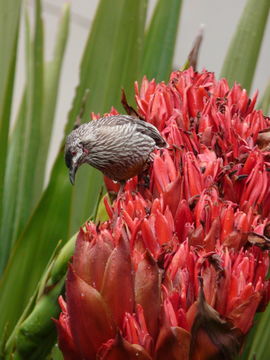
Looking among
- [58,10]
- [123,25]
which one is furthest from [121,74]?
[58,10]

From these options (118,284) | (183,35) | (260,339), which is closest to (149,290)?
(118,284)

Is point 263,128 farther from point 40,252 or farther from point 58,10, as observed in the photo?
point 58,10

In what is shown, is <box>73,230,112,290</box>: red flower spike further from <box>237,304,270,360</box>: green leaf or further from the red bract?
<box>237,304,270,360</box>: green leaf

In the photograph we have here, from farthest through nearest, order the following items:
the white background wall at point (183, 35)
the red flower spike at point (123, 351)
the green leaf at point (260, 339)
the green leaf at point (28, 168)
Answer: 1. the white background wall at point (183, 35)
2. the green leaf at point (28, 168)
3. the green leaf at point (260, 339)
4. the red flower spike at point (123, 351)

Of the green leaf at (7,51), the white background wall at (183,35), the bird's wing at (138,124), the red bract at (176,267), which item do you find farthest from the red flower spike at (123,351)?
the white background wall at (183,35)

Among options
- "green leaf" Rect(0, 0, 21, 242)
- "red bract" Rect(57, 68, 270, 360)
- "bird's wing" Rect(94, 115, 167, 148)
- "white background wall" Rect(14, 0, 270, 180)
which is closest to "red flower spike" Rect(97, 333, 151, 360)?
"red bract" Rect(57, 68, 270, 360)

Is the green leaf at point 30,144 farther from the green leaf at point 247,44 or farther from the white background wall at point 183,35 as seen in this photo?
the white background wall at point 183,35
